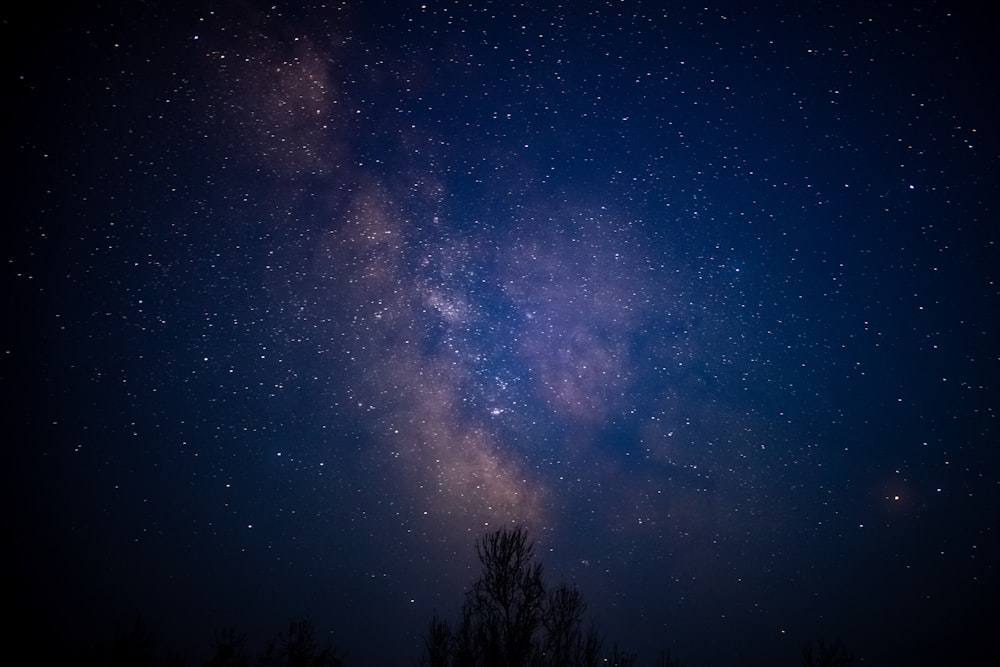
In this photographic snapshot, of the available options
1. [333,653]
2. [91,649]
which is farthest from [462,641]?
[91,649]

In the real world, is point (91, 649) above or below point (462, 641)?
below

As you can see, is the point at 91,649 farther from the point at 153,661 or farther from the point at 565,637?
the point at 565,637

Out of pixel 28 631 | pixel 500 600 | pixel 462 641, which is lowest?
pixel 28 631

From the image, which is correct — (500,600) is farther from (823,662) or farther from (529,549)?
(823,662)

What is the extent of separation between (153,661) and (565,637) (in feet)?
77.8

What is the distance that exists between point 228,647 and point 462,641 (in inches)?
669

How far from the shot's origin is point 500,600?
418 inches

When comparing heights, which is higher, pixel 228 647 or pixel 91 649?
pixel 228 647

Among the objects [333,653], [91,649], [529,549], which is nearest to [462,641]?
[529,549]

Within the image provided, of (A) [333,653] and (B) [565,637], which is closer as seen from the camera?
(B) [565,637]

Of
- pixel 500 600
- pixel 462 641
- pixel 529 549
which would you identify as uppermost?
pixel 529 549

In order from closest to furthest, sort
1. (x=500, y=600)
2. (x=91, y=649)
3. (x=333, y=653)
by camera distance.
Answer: (x=500, y=600), (x=333, y=653), (x=91, y=649)

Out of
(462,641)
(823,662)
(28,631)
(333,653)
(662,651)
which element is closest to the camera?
(462,641)

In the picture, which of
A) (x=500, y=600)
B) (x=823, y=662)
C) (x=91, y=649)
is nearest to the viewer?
(x=500, y=600)
